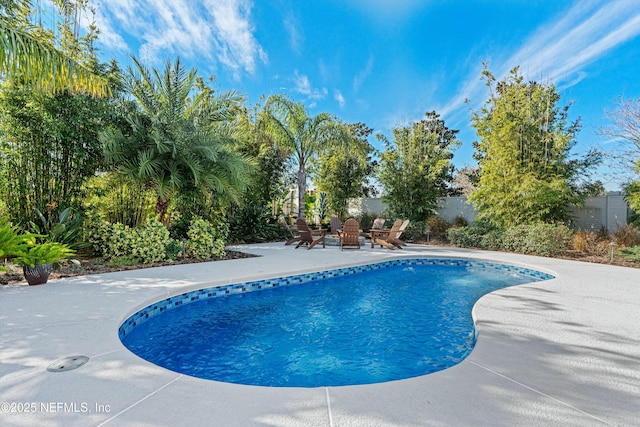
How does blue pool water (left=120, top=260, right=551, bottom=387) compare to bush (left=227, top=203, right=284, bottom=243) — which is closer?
blue pool water (left=120, top=260, right=551, bottom=387)

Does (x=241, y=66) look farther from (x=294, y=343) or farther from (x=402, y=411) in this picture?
(x=402, y=411)

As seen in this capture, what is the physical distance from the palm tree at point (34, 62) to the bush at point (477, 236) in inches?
437

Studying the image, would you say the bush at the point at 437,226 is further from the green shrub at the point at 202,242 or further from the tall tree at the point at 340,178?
the green shrub at the point at 202,242

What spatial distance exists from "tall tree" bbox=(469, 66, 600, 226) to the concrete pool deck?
6.85 m

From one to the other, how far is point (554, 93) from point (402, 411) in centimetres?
1202

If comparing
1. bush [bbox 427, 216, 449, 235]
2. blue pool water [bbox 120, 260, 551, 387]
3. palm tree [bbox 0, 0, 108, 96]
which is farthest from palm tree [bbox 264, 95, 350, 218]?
blue pool water [bbox 120, 260, 551, 387]

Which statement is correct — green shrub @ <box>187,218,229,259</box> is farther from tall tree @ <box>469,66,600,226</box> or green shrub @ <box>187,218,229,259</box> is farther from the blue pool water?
tall tree @ <box>469,66,600,226</box>

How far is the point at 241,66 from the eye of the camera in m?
13.4

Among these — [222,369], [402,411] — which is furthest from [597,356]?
[222,369]

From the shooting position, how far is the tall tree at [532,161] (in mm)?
9727

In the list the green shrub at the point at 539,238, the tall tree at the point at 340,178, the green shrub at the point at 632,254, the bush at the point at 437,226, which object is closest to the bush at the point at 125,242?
the green shrub at the point at 539,238

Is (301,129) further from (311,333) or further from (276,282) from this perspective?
(311,333)

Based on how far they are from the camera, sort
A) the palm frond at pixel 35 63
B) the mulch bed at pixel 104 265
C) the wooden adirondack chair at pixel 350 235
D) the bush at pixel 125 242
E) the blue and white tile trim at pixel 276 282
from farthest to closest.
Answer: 1. the wooden adirondack chair at pixel 350 235
2. the bush at pixel 125 242
3. the mulch bed at pixel 104 265
4. the palm frond at pixel 35 63
5. the blue and white tile trim at pixel 276 282

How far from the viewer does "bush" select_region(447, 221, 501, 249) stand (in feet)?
34.3
